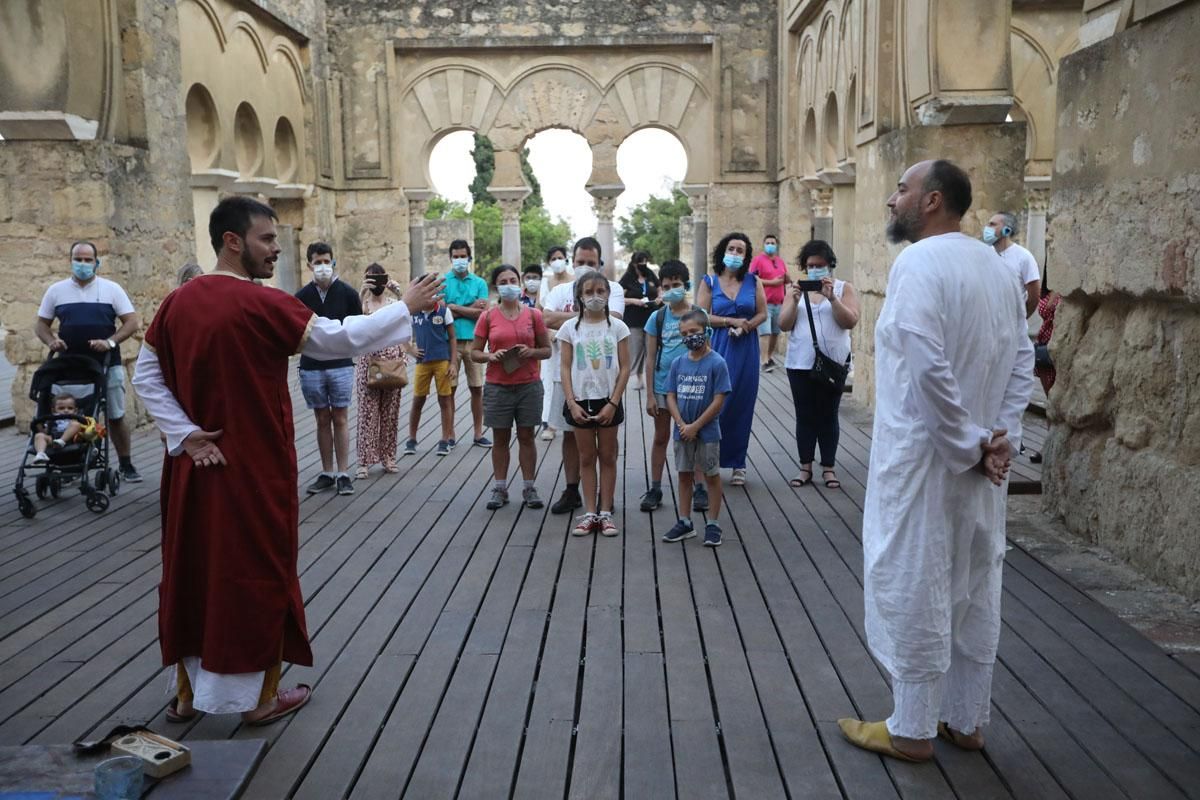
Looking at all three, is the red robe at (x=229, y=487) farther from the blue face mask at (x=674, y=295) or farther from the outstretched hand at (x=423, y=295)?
the blue face mask at (x=674, y=295)

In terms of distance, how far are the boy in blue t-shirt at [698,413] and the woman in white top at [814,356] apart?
49.4 inches

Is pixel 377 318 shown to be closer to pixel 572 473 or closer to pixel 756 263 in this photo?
pixel 572 473

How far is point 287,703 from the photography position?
3770 millimetres

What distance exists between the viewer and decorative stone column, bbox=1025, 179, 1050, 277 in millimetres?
14875

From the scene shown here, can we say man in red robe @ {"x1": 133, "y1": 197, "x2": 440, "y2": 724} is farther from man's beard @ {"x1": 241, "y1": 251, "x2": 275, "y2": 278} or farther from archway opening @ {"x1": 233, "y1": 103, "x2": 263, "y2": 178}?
archway opening @ {"x1": 233, "y1": 103, "x2": 263, "y2": 178}

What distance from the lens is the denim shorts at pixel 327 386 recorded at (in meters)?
7.12

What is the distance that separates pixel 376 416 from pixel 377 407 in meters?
0.09

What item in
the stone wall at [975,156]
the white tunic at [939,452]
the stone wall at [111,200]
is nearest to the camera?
the white tunic at [939,452]

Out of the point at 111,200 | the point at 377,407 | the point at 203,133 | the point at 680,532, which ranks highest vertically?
the point at 203,133

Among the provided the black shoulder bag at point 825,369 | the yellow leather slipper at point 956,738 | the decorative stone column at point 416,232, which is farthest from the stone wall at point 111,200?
the yellow leather slipper at point 956,738

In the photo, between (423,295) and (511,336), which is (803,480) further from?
(423,295)

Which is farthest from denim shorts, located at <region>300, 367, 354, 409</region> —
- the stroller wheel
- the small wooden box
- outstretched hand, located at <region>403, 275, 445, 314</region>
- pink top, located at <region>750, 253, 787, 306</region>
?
pink top, located at <region>750, 253, 787, 306</region>

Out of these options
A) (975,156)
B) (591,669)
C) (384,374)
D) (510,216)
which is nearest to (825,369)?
(975,156)

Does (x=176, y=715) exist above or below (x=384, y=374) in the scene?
below
